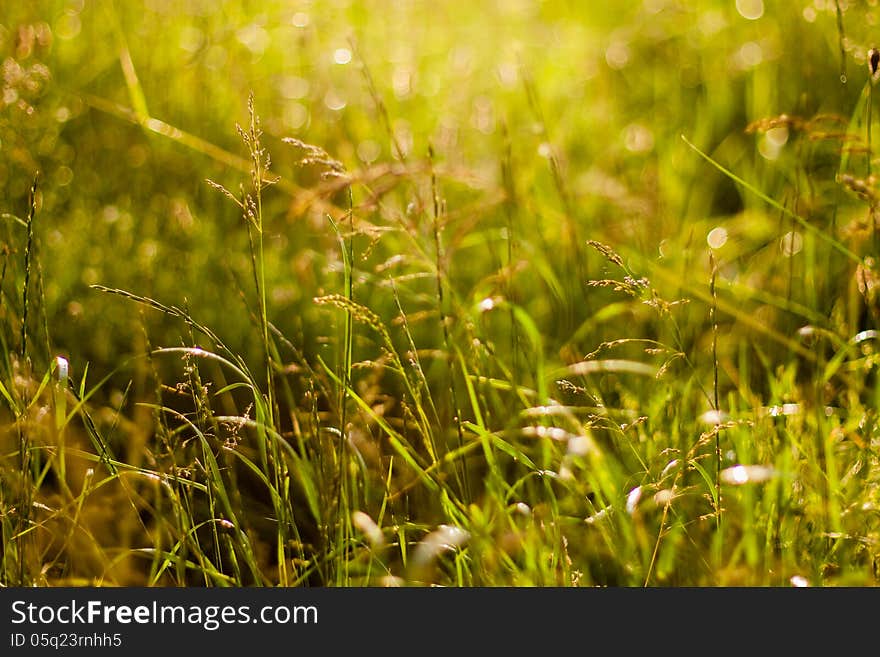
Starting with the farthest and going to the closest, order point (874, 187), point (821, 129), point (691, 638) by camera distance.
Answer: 1. point (821, 129)
2. point (874, 187)
3. point (691, 638)

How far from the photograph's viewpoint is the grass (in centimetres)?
122

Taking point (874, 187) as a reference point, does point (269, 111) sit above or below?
above

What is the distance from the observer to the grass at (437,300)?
122 centimetres

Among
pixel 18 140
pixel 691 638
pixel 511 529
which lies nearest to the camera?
pixel 691 638

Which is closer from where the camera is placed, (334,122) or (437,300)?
(437,300)

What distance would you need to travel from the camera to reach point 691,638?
1082mm

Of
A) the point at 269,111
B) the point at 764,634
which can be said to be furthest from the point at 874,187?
the point at 269,111

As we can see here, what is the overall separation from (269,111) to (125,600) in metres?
1.87

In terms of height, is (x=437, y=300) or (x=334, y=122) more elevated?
(x=334, y=122)

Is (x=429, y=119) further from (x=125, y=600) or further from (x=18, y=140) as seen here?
(x=125, y=600)

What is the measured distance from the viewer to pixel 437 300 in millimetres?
1665

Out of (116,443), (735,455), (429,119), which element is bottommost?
(735,455)

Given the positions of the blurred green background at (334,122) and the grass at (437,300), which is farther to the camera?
the blurred green background at (334,122)

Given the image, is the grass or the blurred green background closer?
the grass
